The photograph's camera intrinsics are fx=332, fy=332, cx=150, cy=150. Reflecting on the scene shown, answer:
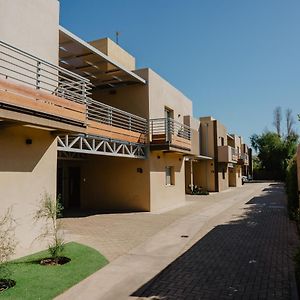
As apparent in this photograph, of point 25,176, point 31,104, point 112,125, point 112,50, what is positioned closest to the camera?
point 31,104

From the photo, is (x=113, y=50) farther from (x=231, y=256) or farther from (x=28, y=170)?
(x=231, y=256)

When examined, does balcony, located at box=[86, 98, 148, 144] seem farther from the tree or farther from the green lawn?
the tree

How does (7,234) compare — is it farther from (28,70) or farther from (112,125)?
(112,125)

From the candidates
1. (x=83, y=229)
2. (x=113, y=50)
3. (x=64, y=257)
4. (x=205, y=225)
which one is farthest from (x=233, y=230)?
(x=113, y=50)

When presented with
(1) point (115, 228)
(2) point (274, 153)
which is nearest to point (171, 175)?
(1) point (115, 228)

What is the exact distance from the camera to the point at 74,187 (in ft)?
66.8

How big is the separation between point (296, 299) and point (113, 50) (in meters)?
16.4

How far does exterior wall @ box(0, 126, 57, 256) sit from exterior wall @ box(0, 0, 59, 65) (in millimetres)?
2455

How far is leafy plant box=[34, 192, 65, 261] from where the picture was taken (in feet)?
27.3

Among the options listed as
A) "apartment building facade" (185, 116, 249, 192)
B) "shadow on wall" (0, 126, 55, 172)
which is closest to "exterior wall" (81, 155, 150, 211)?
"shadow on wall" (0, 126, 55, 172)

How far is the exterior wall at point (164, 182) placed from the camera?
18400mm

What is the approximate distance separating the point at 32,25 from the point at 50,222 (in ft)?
19.1

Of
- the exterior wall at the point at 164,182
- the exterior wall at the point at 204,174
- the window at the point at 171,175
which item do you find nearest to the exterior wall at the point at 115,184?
the exterior wall at the point at 164,182

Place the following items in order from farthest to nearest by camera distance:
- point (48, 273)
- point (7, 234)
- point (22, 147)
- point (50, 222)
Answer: point (50, 222) < point (22, 147) < point (7, 234) < point (48, 273)
